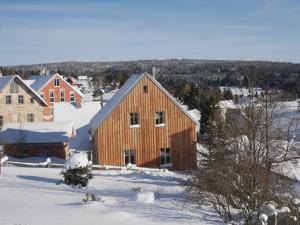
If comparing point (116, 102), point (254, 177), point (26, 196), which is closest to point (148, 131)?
point (116, 102)

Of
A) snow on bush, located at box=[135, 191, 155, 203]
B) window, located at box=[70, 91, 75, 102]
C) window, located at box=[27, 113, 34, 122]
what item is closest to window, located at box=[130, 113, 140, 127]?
snow on bush, located at box=[135, 191, 155, 203]

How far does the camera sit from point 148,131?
113 feet

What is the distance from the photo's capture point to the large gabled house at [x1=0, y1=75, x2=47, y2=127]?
5378cm

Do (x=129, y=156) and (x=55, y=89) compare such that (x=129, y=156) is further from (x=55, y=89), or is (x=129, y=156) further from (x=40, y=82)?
(x=40, y=82)

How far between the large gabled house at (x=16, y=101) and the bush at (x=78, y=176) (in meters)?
36.2

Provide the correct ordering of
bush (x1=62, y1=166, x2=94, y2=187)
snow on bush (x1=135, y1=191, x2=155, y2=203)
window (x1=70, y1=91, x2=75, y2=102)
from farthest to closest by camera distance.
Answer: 1. window (x1=70, y1=91, x2=75, y2=102)
2. bush (x1=62, y1=166, x2=94, y2=187)
3. snow on bush (x1=135, y1=191, x2=155, y2=203)

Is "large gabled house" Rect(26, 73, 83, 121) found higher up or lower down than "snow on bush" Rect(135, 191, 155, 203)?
higher up

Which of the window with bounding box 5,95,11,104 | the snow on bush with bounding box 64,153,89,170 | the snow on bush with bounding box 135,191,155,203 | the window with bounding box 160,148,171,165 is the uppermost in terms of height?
the window with bounding box 5,95,11,104

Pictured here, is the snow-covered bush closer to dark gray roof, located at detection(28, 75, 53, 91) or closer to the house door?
the house door

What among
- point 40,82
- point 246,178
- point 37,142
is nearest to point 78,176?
point 246,178

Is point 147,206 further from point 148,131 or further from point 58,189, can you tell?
point 148,131

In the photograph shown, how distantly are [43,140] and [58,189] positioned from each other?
25617 millimetres

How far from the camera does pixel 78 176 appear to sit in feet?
62.5

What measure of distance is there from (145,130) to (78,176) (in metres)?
15.5
